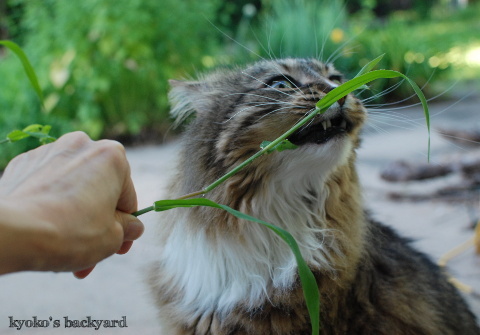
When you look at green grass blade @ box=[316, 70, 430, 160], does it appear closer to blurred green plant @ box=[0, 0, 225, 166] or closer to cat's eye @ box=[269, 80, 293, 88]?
cat's eye @ box=[269, 80, 293, 88]

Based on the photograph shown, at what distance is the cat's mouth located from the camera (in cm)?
205

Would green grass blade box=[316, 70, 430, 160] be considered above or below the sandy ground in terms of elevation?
above

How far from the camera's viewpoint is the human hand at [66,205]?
1.06 metres

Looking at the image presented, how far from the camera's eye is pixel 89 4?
24.5ft

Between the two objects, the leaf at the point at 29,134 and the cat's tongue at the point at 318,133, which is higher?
the cat's tongue at the point at 318,133

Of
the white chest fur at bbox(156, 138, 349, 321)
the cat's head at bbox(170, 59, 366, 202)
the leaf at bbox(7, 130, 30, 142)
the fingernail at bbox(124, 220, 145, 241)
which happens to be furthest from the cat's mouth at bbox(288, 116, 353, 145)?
the leaf at bbox(7, 130, 30, 142)

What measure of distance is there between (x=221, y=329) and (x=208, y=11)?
7090 millimetres

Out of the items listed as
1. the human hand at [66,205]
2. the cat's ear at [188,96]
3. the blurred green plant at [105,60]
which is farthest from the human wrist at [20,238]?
the blurred green plant at [105,60]

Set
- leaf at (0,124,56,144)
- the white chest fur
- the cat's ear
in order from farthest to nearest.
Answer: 1. the cat's ear
2. the white chest fur
3. leaf at (0,124,56,144)

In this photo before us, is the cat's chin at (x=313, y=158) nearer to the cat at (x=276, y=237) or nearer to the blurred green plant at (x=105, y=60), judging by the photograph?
the cat at (x=276, y=237)

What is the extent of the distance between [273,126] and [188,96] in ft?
2.27

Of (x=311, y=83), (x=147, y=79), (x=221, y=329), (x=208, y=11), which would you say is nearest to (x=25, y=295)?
(x=221, y=329)

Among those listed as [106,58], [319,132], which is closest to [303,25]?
[106,58]

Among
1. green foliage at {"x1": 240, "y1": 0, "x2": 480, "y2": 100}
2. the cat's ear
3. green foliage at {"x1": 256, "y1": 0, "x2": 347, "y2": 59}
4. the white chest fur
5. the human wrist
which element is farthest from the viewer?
green foliage at {"x1": 240, "y1": 0, "x2": 480, "y2": 100}
